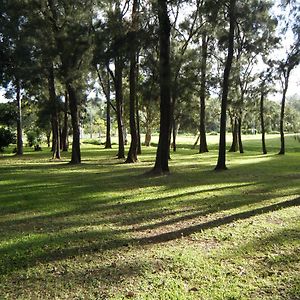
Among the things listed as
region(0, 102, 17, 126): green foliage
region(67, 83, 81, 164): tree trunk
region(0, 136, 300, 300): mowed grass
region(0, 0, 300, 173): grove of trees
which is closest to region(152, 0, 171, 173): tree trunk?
region(0, 0, 300, 173): grove of trees

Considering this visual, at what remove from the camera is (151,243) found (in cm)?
667

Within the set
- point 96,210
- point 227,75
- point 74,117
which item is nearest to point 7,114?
point 74,117

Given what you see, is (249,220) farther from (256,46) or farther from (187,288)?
(256,46)

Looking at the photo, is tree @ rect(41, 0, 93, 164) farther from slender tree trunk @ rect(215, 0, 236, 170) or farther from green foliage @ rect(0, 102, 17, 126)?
green foliage @ rect(0, 102, 17, 126)

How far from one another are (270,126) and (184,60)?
27.4 metres

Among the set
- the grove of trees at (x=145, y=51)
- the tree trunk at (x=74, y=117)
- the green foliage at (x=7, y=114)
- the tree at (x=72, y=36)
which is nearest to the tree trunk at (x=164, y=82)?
the grove of trees at (x=145, y=51)

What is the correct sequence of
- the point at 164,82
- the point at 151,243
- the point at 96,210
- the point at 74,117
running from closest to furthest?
the point at 151,243 → the point at 96,210 → the point at 164,82 → the point at 74,117

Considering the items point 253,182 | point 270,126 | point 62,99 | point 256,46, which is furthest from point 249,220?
point 270,126

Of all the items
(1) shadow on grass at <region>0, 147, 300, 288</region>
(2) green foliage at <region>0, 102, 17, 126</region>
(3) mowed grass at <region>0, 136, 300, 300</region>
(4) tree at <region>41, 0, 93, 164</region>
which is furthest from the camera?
(2) green foliage at <region>0, 102, 17, 126</region>

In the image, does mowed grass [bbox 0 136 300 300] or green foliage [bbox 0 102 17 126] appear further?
green foliage [bbox 0 102 17 126]

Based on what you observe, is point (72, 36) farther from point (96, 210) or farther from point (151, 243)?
point (151, 243)

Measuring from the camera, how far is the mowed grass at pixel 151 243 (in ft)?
15.9

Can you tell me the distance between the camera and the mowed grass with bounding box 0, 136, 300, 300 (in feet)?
15.9

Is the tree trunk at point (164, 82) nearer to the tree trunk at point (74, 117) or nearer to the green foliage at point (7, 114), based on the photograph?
the tree trunk at point (74, 117)
